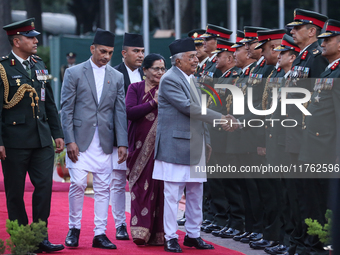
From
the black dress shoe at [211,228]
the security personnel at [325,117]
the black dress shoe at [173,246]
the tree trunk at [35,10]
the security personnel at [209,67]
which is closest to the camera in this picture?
the security personnel at [325,117]

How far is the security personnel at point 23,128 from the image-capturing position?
5066 mm

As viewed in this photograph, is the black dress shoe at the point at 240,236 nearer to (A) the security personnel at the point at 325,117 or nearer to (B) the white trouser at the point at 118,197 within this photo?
(B) the white trouser at the point at 118,197

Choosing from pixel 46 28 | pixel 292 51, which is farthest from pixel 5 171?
pixel 46 28

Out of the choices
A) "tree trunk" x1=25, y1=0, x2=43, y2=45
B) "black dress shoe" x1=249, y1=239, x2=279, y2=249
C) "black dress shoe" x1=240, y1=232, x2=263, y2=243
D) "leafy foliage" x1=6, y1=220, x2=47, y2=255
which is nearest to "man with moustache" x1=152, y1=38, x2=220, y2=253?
"black dress shoe" x1=249, y1=239, x2=279, y2=249

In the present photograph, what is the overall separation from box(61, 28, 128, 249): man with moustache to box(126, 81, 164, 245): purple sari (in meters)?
0.22

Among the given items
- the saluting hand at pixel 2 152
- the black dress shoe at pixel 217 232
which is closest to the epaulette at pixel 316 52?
the black dress shoe at pixel 217 232

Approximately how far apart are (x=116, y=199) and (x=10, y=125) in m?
1.55

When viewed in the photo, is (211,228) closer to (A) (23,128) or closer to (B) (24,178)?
(B) (24,178)

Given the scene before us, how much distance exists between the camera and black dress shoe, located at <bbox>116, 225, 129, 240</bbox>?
596cm

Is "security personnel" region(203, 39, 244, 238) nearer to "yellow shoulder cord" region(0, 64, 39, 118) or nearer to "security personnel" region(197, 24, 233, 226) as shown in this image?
"security personnel" region(197, 24, 233, 226)

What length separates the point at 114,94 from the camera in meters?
5.72

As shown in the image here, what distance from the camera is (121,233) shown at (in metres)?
6.02

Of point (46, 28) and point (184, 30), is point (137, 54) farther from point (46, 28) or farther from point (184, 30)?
point (46, 28)

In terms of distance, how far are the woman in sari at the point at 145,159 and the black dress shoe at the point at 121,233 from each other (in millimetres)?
309
